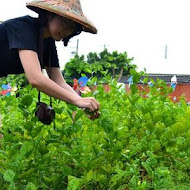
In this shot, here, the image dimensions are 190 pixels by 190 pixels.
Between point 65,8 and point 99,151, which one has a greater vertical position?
point 65,8

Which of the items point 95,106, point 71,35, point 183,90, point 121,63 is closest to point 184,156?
point 95,106

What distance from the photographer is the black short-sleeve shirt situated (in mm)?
2006

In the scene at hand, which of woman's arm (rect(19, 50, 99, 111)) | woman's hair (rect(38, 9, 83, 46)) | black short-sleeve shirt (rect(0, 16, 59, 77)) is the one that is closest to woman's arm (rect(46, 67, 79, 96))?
black short-sleeve shirt (rect(0, 16, 59, 77))

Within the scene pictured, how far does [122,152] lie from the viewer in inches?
85.0

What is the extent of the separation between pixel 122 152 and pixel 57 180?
30 cm

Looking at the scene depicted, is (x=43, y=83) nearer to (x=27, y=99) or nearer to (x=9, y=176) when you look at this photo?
(x=27, y=99)

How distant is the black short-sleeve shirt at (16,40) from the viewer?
201cm

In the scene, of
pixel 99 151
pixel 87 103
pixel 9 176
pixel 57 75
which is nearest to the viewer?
pixel 9 176

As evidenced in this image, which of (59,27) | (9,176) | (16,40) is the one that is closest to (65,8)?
(59,27)

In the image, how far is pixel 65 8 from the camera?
6.86ft

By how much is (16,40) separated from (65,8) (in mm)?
250

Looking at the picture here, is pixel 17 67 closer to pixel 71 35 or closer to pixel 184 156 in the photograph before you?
pixel 71 35

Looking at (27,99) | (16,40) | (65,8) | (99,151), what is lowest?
(99,151)

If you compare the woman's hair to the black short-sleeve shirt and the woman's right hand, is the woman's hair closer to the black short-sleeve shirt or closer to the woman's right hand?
the black short-sleeve shirt
